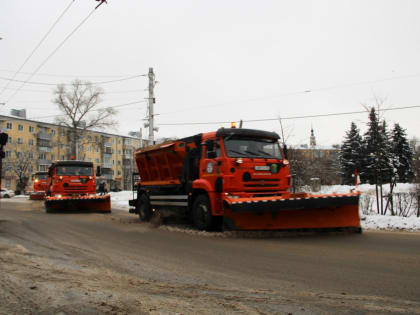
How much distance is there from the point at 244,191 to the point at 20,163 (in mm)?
63157

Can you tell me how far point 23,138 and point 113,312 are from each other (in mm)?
79314

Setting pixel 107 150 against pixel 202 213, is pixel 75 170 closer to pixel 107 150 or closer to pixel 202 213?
pixel 202 213

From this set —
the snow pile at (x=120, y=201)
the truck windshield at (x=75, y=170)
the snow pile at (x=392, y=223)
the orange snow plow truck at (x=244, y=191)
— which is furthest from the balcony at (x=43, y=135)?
the snow pile at (x=392, y=223)

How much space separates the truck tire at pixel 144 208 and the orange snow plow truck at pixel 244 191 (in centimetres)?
201

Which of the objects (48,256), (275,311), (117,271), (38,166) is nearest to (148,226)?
(48,256)

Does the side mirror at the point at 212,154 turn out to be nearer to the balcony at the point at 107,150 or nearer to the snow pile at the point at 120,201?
the snow pile at the point at 120,201

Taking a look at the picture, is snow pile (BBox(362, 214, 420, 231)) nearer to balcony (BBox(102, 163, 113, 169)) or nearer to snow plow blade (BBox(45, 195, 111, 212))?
snow plow blade (BBox(45, 195, 111, 212))

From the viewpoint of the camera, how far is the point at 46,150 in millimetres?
78688

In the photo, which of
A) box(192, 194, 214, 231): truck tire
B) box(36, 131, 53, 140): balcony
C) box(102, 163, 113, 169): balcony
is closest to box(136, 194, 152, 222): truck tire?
box(192, 194, 214, 231): truck tire

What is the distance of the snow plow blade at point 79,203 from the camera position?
696 inches

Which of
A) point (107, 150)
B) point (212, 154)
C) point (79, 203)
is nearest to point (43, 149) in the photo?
point (107, 150)

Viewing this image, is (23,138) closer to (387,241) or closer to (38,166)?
(38,166)

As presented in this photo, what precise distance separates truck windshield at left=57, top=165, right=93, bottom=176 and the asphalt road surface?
32.1 ft

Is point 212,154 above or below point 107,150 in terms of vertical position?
below
